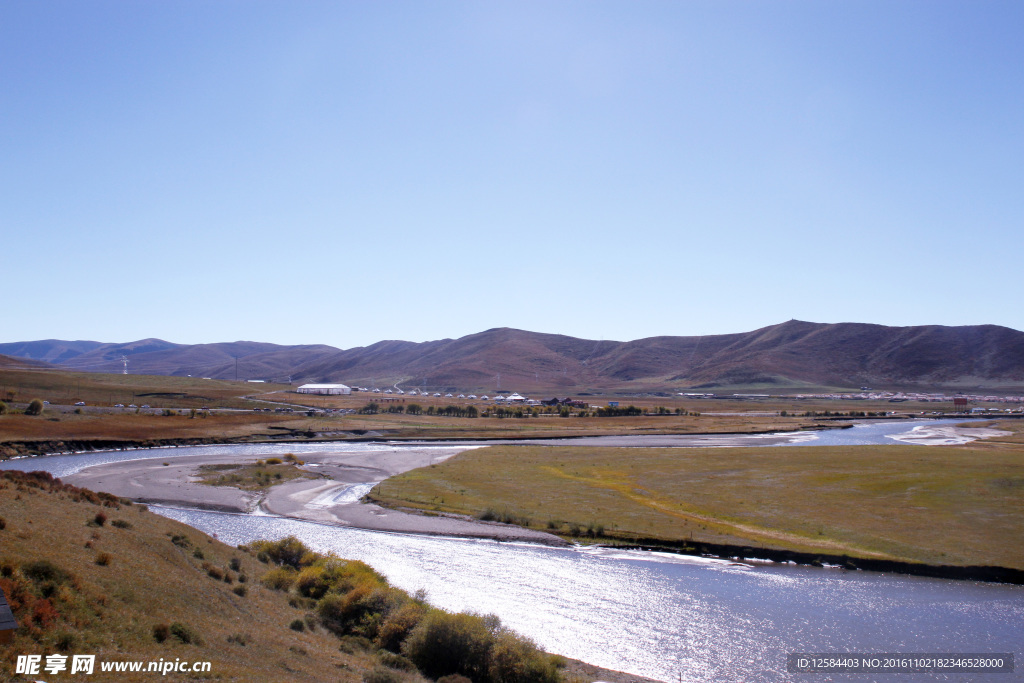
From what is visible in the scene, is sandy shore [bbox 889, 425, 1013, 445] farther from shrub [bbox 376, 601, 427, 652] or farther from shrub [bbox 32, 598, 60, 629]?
shrub [bbox 32, 598, 60, 629]

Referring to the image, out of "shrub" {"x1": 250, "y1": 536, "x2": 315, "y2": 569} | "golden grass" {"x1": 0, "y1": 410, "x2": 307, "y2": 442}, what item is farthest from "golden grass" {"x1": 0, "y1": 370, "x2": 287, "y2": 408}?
"shrub" {"x1": 250, "y1": 536, "x2": 315, "y2": 569}

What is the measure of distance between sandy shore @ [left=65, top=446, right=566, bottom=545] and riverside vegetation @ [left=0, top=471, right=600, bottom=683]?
37.3 feet

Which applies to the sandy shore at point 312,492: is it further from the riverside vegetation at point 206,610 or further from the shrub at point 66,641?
the shrub at point 66,641

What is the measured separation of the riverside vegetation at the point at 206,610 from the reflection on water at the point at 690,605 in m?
3.39

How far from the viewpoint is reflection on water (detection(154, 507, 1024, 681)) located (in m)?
18.1

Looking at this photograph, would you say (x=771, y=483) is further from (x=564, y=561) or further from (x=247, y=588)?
(x=247, y=588)

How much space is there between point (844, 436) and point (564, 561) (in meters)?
72.0

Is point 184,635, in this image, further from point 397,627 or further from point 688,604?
point 688,604

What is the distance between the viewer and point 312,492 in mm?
42688

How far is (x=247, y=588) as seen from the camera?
18.1m

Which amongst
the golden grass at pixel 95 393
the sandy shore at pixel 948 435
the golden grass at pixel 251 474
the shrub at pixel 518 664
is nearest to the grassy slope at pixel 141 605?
the shrub at pixel 518 664

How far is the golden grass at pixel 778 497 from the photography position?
2848 cm

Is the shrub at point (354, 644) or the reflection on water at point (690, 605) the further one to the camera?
the reflection on water at point (690, 605)

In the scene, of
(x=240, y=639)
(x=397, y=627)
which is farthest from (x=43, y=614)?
(x=397, y=627)
